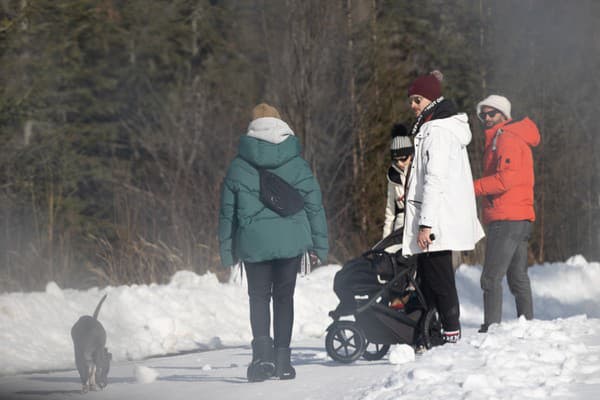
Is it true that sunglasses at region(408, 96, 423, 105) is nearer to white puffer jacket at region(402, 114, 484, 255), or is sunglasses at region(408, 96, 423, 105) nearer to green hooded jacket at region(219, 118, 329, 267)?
white puffer jacket at region(402, 114, 484, 255)

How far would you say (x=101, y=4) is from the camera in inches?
1420

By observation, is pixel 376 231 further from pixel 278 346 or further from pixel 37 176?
pixel 278 346

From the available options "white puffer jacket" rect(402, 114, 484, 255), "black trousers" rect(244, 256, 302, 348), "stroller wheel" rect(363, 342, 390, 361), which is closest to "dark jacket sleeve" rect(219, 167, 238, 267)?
"black trousers" rect(244, 256, 302, 348)

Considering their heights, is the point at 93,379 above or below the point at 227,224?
below

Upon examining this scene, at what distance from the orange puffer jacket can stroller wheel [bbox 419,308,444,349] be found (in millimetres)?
1440

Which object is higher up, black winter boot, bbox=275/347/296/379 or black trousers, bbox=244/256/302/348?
black trousers, bbox=244/256/302/348

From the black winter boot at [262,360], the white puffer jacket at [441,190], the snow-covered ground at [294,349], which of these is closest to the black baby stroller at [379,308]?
the snow-covered ground at [294,349]

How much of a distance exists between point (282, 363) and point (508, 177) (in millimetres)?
2782

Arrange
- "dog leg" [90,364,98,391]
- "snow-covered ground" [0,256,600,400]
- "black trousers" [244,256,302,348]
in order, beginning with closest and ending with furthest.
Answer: "snow-covered ground" [0,256,600,400] → "black trousers" [244,256,302,348] → "dog leg" [90,364,98,391]

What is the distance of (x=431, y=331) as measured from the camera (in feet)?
27.8

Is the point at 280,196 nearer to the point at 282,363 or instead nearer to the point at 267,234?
the point at 267,234

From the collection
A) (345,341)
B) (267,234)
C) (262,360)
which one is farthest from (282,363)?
(345,341)

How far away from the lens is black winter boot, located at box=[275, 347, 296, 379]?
7891mm

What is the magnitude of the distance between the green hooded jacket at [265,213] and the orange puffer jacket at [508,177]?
2.07m
